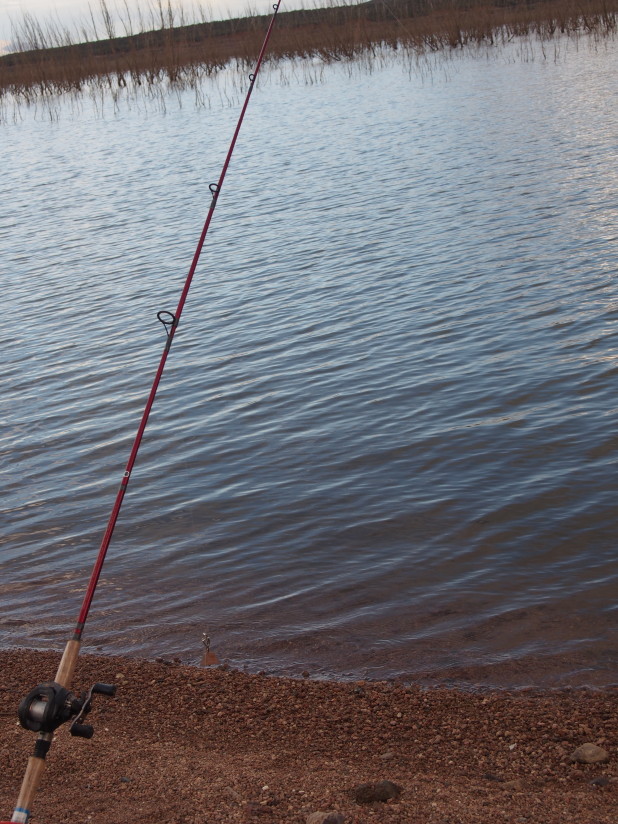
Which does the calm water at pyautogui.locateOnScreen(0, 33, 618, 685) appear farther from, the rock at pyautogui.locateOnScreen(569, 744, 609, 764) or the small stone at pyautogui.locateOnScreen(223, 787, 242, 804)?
the small stone at pyautogui.locateOnScreen(223, 787, 242, 804)

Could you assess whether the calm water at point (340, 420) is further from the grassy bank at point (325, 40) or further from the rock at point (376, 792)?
the grassy bank at point (325, 40)

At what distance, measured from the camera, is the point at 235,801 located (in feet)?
9.23

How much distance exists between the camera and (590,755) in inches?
121

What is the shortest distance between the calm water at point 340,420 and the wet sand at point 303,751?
263mm

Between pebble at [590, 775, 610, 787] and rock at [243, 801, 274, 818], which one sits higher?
rock at [243, 801, 274, 818]

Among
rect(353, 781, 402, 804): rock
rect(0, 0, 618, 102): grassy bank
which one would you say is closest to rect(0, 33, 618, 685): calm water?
rect(353, 781, 402, 804): rock

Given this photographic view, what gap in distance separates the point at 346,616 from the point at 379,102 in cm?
1891

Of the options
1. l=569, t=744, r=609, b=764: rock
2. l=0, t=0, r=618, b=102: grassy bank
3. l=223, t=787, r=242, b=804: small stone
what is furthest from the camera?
l=0, t=0, r=618, b=102: grassy bank

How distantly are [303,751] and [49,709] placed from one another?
1.39m

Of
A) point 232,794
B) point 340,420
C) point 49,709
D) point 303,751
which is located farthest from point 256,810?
point 340,420

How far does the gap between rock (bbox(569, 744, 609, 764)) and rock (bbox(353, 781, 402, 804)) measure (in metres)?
0.64

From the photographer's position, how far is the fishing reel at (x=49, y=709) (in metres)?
2.12

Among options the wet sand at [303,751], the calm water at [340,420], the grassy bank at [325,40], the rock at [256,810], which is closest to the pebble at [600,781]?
the wet sand at [303,751]

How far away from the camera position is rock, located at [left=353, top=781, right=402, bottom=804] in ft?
9.14
